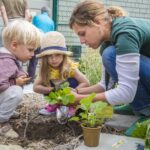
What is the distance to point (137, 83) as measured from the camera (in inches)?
98.9

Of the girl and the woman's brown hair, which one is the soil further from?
the woman's brown hair

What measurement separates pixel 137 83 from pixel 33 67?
10.0ft

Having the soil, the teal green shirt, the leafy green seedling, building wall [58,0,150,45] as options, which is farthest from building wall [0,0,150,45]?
the teal green shirt

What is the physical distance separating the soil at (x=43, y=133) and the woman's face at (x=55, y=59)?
17.7 inches

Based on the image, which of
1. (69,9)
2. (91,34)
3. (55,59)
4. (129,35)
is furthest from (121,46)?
(69,9)

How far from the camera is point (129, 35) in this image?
2.39m

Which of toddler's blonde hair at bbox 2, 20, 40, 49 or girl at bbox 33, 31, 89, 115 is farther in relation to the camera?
girl at bbox 33, 31, 89, 115

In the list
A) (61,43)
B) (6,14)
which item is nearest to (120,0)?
(6,14)

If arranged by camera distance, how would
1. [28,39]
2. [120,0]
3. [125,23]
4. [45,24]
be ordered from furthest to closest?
[120,0] < [45,24] < [28,39] < [125,23]

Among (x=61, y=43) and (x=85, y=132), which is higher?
(x=61, y=43)

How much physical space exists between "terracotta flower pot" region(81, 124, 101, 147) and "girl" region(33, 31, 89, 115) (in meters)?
0.80

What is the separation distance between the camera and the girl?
3.14 metres

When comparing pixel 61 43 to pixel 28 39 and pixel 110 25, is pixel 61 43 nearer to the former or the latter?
pixel 28 39

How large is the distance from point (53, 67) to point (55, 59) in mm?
120
